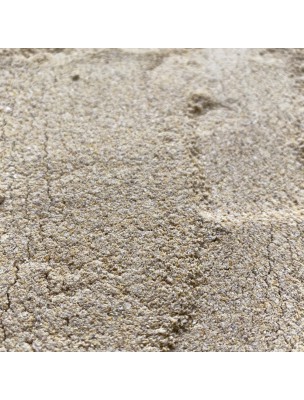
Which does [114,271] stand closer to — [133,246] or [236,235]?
[133,246]

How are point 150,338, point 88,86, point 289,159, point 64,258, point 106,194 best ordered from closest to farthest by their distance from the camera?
point 150,338 < point 64,258 < point 106,194 < point 289,159 < point 88,86

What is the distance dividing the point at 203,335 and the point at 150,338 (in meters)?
0.12

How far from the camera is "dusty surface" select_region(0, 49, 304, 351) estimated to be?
4.07ft

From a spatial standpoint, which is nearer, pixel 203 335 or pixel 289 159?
pixel 203 335

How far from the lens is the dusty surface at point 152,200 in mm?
1240

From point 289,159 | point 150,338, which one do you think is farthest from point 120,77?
point 150,338

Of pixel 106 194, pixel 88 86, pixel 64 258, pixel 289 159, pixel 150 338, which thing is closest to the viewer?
pixel 150 338

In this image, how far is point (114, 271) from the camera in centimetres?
131

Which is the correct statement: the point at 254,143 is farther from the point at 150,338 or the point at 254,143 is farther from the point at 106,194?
the point at 150,338

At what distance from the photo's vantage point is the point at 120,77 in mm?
1746

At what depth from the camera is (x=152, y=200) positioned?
1.44 metres
